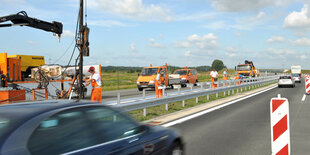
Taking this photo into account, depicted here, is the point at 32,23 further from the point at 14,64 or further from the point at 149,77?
the point at 149,77

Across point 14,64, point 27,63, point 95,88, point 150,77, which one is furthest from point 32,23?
point 150,77

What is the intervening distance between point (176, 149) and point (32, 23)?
7791mm

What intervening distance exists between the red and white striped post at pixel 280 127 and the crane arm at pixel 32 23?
8.40 metres

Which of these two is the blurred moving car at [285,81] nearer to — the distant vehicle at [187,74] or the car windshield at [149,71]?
the distant vehicle at [187,74]

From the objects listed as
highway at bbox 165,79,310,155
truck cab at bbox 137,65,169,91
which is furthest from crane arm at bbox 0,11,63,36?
truck cab at bbox 137,65,169,91

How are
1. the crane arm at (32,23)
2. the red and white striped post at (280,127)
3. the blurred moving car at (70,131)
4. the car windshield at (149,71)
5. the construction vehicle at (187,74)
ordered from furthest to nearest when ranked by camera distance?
the construction vehicle at (187,74)
the car windshield at (149,71)
the crane arm at (32,23)
the red and white striped post at (280,127)
the blurred moving car at (70,131)

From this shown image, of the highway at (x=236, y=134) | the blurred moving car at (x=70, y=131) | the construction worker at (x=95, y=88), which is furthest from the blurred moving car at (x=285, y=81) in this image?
the blurred moving car at (x=70, y=131)

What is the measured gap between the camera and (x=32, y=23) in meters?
10.2

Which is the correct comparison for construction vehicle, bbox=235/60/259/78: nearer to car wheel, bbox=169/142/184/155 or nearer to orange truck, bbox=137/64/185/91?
orange truck, bbox=137/64/185/91

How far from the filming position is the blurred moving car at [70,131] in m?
2.46

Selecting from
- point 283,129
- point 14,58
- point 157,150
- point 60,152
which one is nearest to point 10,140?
point 60,152

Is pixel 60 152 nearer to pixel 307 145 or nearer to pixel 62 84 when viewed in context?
pixel 307 145

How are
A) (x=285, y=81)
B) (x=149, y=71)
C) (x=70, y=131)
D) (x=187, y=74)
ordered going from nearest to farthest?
(x=70, y=131) < (x=149, y=71) < (x=187, y=74) < (x=285, y=81)

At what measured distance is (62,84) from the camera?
15086 mm
